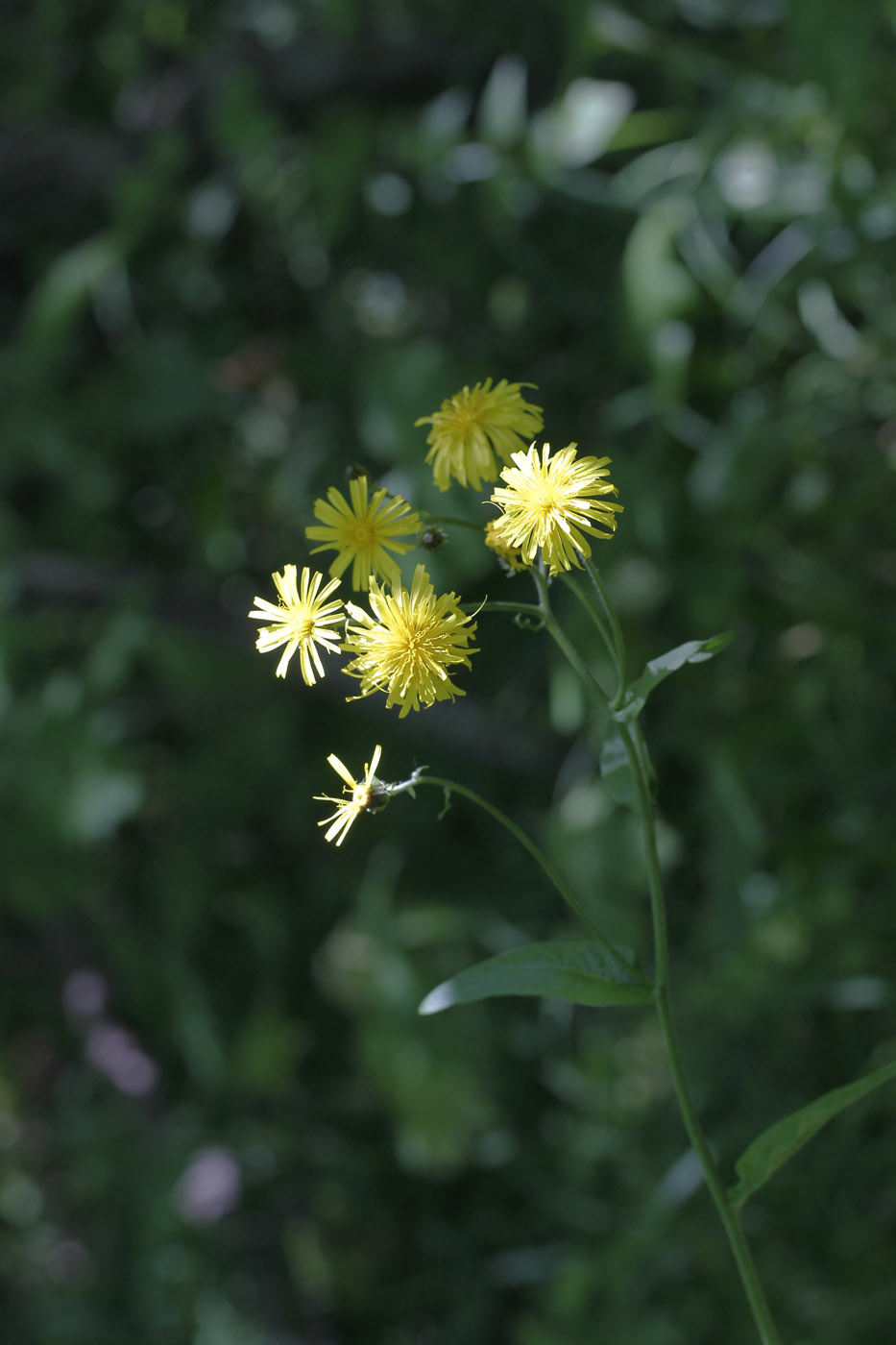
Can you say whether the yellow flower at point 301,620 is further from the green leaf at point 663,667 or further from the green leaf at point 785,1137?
the green leaf at point 785,1137

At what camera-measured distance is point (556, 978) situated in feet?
1.12

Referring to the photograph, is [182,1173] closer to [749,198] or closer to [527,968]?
[527,968]

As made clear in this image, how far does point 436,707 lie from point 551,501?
767 millimetres

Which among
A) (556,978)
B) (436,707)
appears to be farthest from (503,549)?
(436,707)

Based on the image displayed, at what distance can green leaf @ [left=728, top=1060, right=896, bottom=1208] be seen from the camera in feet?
1.08

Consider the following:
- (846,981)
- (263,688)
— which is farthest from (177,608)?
(846,981)

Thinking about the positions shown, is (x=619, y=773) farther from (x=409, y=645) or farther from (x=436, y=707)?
(x=436, y=707)

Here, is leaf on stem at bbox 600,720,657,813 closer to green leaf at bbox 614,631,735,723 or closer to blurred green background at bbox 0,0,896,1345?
green leaf at bbox 614,631,735,723

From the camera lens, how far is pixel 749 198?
844mm

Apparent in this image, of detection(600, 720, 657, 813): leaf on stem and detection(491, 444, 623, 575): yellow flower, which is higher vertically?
detection(491, 444, 623, 575): yellow flower

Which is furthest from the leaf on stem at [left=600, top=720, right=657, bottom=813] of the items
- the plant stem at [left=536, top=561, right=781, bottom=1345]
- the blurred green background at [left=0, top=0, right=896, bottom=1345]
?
the blurred green background at [left=0, top=0, right=896, bottom=1345]

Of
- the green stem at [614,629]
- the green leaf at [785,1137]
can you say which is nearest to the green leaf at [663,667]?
the green stem at [614,629]

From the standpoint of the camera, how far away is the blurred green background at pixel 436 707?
33.8 inches

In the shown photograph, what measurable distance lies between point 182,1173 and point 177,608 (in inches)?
22.7
